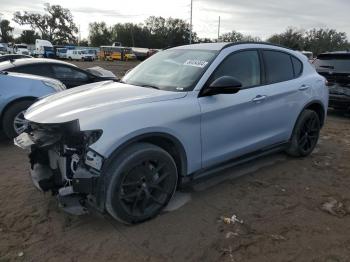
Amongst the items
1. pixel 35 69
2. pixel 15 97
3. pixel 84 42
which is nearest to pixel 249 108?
pixel 15 97

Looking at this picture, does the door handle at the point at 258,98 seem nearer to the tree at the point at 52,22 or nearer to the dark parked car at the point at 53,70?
the dark parked car at the point at 53,70

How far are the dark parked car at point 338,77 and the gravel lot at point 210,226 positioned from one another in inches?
180

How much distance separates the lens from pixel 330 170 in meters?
5.45

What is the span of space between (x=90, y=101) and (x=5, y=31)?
10539cm

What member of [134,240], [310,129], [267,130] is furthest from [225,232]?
[310,129]

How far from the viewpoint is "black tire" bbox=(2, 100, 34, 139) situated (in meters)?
6.41

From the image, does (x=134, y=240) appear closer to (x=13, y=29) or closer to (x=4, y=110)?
(x=4, y=110)

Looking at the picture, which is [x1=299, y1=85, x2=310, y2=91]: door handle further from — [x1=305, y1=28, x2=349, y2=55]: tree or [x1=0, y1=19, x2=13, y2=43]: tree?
[x1=0, y1=19, x2=13, y2=43]: tree

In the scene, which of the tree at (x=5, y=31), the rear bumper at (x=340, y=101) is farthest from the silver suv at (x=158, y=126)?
the tree at (x=5, y=31)

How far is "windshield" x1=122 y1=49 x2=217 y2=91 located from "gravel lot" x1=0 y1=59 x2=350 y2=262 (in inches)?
51.2

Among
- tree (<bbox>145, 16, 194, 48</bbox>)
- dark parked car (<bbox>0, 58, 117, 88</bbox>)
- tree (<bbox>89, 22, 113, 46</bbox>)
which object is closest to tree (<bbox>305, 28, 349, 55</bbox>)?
tree (<bbox>145, 16, 194, 48</bbox>)

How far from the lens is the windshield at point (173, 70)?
4.09m

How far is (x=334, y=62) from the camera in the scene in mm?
9367

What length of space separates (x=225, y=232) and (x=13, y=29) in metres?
108
